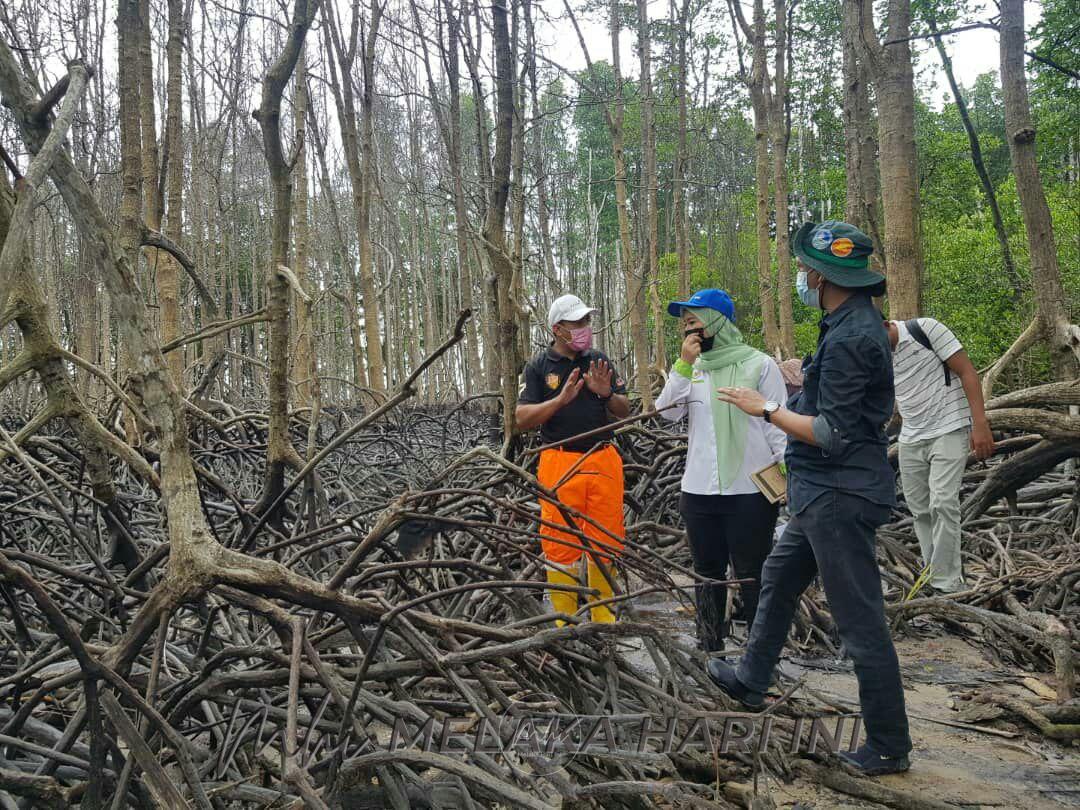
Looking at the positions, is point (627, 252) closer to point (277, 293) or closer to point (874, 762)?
point (277, 293)

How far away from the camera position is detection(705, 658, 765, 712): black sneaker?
9.05 feet

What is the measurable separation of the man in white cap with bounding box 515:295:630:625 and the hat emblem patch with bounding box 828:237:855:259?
1.26 m

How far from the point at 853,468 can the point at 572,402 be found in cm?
148

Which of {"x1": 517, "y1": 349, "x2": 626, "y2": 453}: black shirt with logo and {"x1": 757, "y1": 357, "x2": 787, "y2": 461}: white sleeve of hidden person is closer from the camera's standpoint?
{"x1": 757, "y1": 357, "x2": 787, "y2": 461}: white sleeve of hidden person

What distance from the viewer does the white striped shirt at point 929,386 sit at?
163 inches

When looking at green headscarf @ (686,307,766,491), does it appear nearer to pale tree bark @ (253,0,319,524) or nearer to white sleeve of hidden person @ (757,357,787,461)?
white sleeve of hidden person @ (757,357,787,461)

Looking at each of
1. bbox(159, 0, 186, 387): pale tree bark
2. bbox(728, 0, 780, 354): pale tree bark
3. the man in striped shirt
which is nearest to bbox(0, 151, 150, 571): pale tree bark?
bbox(159, 0, 186, 387): pale tree bark

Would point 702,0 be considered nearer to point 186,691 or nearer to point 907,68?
point 907,68

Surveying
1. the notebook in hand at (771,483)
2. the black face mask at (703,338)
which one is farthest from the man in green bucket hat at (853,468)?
the black face mask at (703,338)

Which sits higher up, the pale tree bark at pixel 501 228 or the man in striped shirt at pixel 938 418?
the pale tree bark at pixel 501 228

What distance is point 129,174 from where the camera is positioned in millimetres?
3980

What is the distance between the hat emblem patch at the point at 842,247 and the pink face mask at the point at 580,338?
4.47ft

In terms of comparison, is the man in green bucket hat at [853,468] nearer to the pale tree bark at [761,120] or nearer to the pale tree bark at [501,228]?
the pale tree bark at [501,228]

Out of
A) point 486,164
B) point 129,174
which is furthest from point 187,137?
point 129,174
